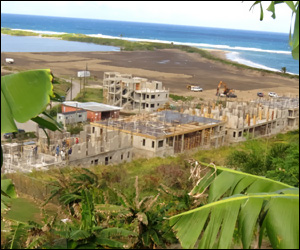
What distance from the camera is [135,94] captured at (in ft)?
105

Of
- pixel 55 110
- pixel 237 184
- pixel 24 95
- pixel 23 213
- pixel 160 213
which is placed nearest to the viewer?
pixel 24 95

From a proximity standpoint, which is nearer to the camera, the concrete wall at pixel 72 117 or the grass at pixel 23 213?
the grass at pixel 23 213

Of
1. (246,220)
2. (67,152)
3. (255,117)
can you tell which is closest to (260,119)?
(255,117)

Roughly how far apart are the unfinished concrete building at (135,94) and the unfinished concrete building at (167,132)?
739 centimetres

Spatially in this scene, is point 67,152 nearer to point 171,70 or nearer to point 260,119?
point 260,119

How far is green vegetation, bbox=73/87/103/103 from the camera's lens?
36466 mm

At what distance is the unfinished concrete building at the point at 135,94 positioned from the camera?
31594 mm

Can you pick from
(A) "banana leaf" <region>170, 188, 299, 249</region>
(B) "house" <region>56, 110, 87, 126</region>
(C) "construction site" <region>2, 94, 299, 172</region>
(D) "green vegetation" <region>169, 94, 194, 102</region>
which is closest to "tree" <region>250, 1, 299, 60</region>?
(A) "banana leaf" <region>170, 188, 299, 249</region>

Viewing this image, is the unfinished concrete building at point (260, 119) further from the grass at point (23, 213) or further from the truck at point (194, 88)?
the grass at point (23, 213)

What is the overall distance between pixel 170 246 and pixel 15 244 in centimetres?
200

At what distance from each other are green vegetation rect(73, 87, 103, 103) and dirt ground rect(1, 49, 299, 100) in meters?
4.93

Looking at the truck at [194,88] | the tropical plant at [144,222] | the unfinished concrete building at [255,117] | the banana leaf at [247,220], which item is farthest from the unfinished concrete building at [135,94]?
the banana leaf at [247,220]

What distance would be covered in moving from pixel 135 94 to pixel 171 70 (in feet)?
88.3

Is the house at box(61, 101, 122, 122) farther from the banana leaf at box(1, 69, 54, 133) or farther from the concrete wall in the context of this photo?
the banana leaf at box(1, 69, 54, 133)
